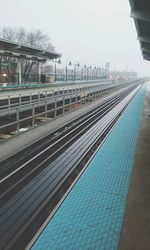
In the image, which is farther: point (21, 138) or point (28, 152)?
point (21, 138)

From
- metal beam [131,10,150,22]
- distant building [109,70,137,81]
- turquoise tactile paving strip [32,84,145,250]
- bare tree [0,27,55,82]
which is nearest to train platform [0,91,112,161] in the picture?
turquoise tactile paving strip [32,84,145,250]

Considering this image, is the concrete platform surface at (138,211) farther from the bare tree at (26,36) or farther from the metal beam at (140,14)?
the bare tree at (26,36)

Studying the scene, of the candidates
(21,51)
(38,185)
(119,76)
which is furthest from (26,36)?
(119,76)

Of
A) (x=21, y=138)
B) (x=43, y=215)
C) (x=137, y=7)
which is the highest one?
(x=137, y=7)

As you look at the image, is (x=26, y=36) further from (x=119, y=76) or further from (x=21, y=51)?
(x=119, y=76)

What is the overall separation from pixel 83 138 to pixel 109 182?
444 centimetres

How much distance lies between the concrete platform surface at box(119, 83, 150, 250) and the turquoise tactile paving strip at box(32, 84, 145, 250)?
0.14 metres

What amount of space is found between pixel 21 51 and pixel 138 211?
2381 centimetres

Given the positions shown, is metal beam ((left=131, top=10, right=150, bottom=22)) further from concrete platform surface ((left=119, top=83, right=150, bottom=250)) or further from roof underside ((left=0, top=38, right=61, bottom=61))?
roof underside ((left=0, top=38, right=61, bottom=61))

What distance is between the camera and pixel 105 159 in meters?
7.00

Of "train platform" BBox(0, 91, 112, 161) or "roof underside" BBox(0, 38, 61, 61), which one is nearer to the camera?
"train platform" BBox(0, 91, 112, 161)

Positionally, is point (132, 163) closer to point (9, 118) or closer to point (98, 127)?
point (98, 127)

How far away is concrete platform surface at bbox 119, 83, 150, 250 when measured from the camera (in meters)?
3.42

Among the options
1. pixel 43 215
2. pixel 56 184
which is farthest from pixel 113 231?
pixel 56 184
